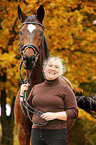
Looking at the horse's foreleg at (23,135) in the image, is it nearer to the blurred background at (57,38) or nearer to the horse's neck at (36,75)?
the horse's neck at (36,75)

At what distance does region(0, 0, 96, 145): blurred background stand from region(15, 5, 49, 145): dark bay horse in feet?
12.0

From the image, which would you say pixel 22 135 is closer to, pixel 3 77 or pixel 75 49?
pixel 3 77

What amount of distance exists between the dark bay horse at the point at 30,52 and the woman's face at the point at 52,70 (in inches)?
21.0

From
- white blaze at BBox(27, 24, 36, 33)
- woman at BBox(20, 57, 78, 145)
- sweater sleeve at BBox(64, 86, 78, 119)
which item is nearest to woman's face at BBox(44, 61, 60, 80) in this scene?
woman at BBox(20, 57, 78, 145)

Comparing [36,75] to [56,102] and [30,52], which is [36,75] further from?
[56,102]

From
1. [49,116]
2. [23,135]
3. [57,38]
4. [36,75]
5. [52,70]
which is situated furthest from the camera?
[57,38]

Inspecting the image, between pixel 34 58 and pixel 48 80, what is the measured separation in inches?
26.3

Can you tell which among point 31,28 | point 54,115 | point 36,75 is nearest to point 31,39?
point 31,28

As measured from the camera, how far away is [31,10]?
26.8ft

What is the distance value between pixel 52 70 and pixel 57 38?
5923 mm

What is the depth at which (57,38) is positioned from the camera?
8750mm

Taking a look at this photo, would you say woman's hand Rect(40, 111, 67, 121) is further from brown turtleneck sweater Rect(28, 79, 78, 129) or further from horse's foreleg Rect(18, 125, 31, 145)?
horse's foreleg Rect(18, 125, 31, 145)

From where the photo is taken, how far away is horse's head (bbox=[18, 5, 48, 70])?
347cm

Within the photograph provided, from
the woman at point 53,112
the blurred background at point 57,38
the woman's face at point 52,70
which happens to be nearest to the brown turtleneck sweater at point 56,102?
the woman at point 53,112
